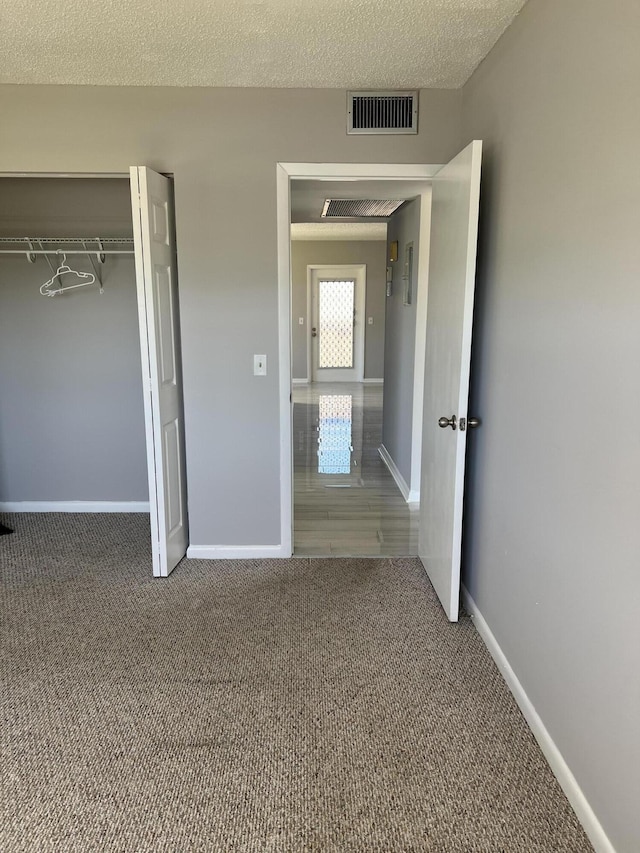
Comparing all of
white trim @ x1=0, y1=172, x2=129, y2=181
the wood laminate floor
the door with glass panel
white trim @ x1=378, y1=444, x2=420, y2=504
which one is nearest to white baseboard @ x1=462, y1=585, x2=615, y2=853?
the wood laminate floor

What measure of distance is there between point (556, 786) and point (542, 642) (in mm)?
411

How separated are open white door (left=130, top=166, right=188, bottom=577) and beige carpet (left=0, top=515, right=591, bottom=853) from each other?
1.04 feet

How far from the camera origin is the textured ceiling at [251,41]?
2072 millimetres

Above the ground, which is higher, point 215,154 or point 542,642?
point 215,154

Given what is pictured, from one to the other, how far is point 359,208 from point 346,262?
16.9 ft

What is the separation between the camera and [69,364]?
12.9ft

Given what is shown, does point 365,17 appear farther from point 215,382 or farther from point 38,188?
point 38,188

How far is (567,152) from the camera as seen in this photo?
1738 mm

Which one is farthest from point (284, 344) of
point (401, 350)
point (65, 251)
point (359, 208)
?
point (359, 208)

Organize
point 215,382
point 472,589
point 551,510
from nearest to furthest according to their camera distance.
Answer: point 551,510
point 472,589
point 215,382

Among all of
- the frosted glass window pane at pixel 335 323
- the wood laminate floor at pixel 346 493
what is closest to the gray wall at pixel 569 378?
the wood laminate floor at pixel 346 493

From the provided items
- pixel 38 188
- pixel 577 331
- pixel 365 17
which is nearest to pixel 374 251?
pixel 38 188

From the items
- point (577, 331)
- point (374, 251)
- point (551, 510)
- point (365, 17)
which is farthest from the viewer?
point (374, 251)

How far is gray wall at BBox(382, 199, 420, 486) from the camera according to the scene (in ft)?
14.3
